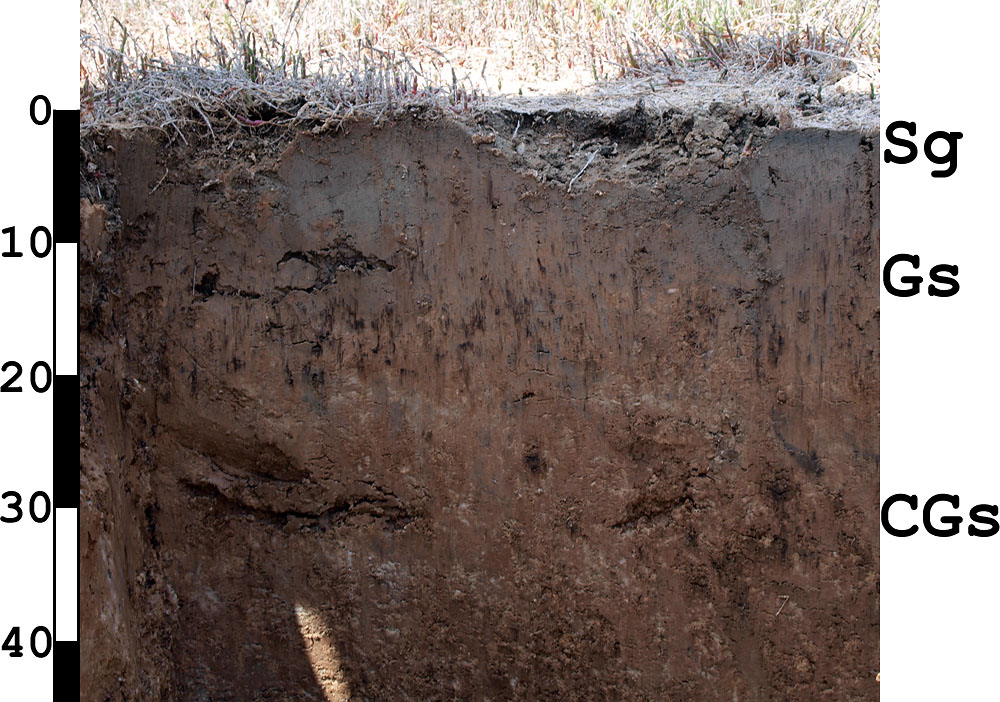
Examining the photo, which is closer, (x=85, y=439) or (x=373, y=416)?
(x=85, y=439)

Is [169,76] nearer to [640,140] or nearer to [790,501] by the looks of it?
[640,140]

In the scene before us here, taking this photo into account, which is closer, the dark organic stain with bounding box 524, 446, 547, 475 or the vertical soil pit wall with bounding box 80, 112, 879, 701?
the vertical soil pit wall with bounding box 80, 112, 879, 701

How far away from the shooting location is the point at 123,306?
2.71 metres

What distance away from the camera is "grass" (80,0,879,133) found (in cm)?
273

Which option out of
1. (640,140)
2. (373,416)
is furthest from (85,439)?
(640,140)

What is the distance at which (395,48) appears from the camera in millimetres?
3229

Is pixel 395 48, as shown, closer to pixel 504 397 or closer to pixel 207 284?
pixel 207 284

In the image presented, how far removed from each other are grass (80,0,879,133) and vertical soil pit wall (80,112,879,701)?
15 centimetres

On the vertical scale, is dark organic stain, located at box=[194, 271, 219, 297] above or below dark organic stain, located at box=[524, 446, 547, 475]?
above

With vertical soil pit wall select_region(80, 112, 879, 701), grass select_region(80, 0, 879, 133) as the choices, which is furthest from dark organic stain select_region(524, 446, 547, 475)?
grass select_region(80, 0, 879, 133)

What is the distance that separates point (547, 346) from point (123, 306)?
53.5 inches

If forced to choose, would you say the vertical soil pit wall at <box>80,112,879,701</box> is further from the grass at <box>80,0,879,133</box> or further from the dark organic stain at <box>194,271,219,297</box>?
the grass at <box>80,0,879,133</box>

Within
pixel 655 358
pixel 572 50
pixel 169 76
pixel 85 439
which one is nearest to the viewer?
pixel 85 439

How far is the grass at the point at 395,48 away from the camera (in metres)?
2.73
